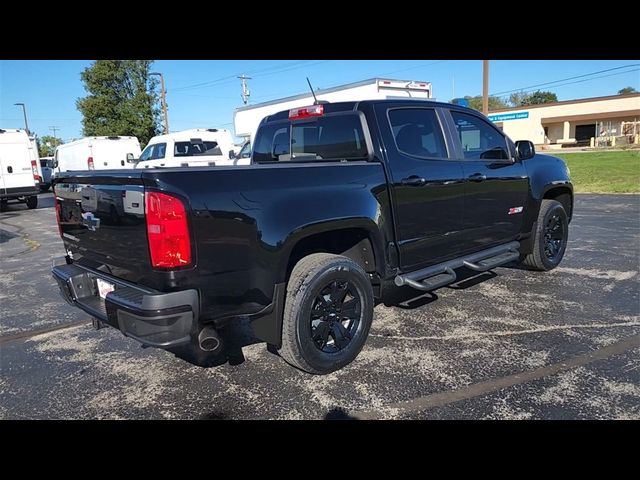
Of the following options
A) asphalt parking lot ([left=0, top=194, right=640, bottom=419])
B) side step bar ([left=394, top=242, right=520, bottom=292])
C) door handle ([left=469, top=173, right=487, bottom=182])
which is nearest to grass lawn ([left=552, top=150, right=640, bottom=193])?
asphalt parking lot ([left=0, top=194, right=640, bottom=419])

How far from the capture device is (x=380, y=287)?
3785mm

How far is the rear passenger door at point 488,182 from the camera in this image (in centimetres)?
443

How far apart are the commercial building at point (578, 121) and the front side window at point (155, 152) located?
1573 inches

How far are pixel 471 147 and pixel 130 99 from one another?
31.9 m

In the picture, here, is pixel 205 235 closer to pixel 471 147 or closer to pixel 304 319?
pixel 304 319

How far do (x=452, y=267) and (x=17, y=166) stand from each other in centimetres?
1626

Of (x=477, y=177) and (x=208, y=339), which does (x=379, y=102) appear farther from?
(x=208, y=339)

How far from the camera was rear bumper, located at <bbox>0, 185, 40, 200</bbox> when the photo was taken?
1542cm

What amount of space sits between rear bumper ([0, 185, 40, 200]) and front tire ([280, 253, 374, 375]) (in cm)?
1603

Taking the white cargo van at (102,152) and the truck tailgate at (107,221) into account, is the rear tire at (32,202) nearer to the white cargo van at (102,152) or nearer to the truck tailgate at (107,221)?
the white cargo van at (102,152)

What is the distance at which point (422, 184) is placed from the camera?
385 centimetres

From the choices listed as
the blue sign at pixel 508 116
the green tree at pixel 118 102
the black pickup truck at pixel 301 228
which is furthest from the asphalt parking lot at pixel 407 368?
the blue sign at pixel 508 116

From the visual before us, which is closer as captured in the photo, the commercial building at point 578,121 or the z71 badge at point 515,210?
the z71 badge at point 515,210

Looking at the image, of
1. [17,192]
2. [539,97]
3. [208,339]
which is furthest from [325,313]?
[539,97]
